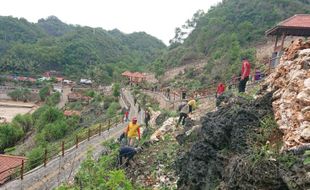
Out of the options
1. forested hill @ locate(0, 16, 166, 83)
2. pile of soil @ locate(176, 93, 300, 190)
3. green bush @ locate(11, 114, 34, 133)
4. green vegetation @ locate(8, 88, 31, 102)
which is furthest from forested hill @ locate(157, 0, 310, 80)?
pile of soil @ locate(176, 93, 300, 190)

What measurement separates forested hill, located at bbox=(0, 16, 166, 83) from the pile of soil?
68.1 m

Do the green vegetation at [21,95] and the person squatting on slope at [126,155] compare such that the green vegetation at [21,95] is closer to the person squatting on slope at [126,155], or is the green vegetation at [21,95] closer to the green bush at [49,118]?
the green bush at [49,118]

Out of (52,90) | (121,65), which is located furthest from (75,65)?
(52,90)

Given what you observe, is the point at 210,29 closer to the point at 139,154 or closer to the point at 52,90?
the point at 52,90

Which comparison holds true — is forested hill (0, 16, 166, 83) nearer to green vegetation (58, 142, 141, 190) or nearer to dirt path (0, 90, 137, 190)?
dirt path (0, 90, 137, 190)

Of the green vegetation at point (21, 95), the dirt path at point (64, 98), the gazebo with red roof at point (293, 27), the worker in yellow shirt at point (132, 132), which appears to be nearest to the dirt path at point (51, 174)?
the worker in yellow shirt at point (132, 132)

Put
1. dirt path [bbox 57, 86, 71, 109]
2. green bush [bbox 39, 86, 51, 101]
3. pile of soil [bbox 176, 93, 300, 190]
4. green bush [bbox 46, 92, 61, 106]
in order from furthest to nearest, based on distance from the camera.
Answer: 1. green bush [bbox 39, 86, 51, 101]
2. green bush [bbox 46, 92, 61, 106]
3. dirt path [bbox 57, 86, 71, 109]
4. pile of soil [bbox 176, 93, 300, 190]

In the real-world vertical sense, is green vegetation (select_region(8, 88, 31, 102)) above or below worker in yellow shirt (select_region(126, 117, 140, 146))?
below

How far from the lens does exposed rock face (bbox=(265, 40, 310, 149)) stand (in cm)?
Answer: 566

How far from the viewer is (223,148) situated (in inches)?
277

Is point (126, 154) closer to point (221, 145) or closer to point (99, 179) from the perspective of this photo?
point (99, 179)

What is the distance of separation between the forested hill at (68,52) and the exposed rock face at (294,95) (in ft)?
223

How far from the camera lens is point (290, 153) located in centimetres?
521

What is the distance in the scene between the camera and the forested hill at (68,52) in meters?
90.1
